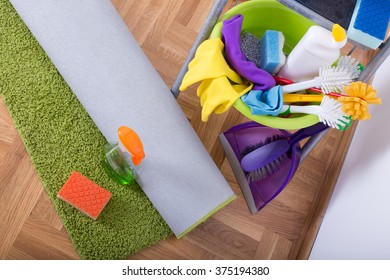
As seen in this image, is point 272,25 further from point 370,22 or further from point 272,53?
point 370,22

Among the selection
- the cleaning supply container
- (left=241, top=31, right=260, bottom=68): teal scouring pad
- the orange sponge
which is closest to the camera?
the cleaning supply container

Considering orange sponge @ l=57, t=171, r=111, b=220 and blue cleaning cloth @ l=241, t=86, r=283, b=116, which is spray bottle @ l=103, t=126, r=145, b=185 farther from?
blue cleaning cloth @ l=241, t=86, r=283, b=116

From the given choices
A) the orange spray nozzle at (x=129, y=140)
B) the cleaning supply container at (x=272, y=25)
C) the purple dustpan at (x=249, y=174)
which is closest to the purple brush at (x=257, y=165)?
the purple dustpan at (x=249, y=174)

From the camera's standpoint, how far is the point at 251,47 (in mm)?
905

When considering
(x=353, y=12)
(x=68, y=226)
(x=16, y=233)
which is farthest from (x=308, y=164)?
(x=16, y=233)

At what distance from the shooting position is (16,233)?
1037 mm

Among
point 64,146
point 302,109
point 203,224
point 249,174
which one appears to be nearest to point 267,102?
point 302,109

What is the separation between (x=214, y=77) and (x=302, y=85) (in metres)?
0.17

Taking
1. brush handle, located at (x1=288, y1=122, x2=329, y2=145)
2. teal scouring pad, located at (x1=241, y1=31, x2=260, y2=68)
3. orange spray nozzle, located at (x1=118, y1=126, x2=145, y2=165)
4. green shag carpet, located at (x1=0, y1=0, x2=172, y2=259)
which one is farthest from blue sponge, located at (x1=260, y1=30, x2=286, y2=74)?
green shag carpet, located at (x1=0, y1=0, x2=172, y2=259)

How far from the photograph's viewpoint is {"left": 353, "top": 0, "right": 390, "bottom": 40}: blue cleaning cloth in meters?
0.69

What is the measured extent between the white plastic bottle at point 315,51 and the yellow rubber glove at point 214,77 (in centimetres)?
A: 10

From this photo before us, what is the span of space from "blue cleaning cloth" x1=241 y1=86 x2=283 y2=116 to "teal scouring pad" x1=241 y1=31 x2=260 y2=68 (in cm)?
11

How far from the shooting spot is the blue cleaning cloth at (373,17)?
2.26 ft

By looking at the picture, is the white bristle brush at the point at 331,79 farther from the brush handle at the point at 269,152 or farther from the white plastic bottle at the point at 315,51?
the brush handle at the point at 269,152
